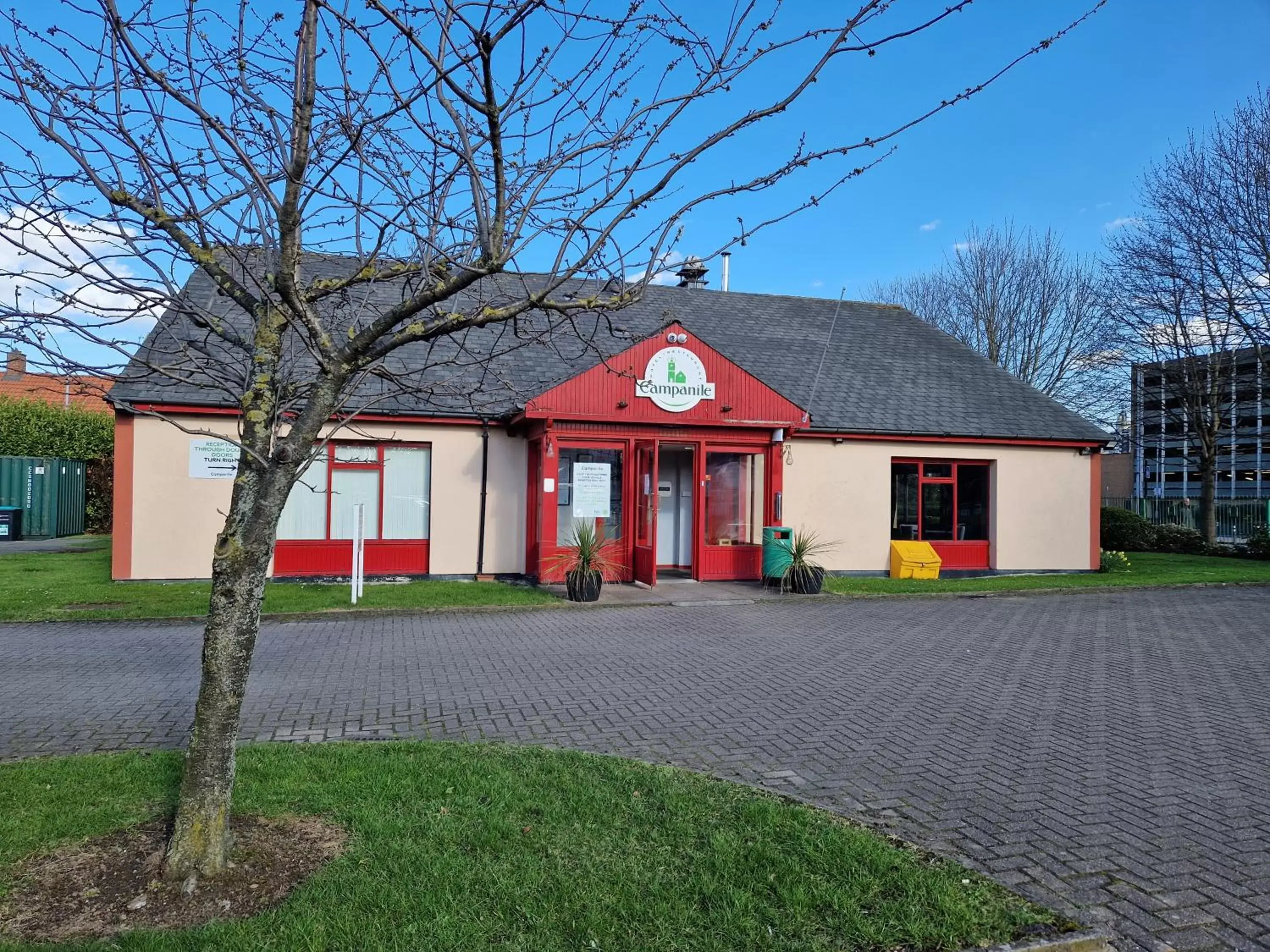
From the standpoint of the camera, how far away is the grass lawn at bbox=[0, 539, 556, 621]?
11.5 m

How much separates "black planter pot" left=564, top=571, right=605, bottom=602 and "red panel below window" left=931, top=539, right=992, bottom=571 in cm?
852

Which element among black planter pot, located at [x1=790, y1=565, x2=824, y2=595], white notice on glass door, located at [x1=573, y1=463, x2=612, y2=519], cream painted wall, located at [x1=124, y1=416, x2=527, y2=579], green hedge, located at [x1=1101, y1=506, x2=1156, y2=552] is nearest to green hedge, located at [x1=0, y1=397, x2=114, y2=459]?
cream painted wall, located at [x1=124, y1=416, x2=527, y2=579]

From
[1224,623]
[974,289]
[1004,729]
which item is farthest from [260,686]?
[974,289]

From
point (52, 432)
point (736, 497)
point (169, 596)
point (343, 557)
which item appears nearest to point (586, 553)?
point (736, 497)

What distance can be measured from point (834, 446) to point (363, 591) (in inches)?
373

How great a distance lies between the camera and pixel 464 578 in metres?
Result: 15.7

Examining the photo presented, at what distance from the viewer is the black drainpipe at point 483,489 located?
15.6 m

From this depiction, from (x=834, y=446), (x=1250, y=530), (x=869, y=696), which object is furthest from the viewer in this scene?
(x=1250, y=530)

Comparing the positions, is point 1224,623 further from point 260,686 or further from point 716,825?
point 260,686

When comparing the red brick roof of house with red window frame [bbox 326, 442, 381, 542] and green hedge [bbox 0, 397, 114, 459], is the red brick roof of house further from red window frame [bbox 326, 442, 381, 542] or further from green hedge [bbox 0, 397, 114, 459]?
green hedge [bbox 0, 397, 114, 459]

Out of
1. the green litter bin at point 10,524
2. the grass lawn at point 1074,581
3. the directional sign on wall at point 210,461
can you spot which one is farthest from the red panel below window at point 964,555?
the green litter bin at point 10,524

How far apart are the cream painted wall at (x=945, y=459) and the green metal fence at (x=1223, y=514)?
1281 cm

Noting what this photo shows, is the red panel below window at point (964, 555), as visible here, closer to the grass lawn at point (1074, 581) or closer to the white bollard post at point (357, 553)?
the grass lawn at point (1074, 581)

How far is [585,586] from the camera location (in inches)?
521
